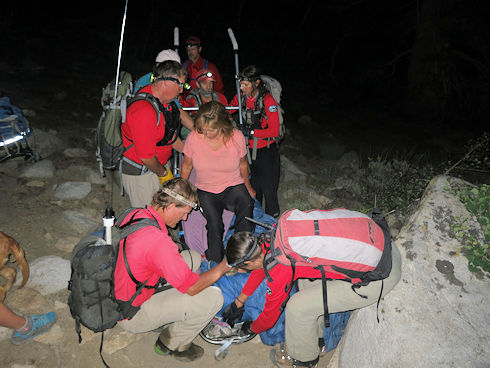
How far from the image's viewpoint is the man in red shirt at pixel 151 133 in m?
3.43

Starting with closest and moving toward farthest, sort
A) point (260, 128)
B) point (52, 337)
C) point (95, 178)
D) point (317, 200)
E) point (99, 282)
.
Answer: point (99, 282) < point (52, 337) < point (260, 128) < point (95, 178) < point (317, 200)

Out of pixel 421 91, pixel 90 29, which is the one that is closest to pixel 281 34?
pixel 421 91

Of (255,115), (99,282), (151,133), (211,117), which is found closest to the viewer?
(99,282)

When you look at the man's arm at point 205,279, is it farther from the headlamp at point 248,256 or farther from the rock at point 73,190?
the rock at point 73,190

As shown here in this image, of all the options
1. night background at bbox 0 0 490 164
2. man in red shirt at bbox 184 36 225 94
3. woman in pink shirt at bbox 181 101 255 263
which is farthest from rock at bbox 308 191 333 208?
night background at bbox 0 0 490 164

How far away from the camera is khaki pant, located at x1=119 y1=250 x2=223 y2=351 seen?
2.96 meters

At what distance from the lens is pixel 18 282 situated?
3.74m

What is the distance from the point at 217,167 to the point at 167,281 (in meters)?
1.43

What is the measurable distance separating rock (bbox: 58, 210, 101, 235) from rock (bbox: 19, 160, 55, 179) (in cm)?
136

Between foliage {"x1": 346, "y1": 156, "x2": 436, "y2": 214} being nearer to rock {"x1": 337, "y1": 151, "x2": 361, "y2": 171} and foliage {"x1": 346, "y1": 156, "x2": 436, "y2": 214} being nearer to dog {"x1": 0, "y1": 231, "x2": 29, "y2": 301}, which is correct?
rock {"x1": 337, "y1": 151, "x2": 361, "y2": 171}

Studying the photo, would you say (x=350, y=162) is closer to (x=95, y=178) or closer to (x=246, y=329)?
(x=95, y=178)

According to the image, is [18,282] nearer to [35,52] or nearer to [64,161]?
[64,161]

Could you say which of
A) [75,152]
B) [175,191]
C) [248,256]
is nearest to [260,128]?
[175,191]

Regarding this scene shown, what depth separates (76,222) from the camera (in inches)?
185
